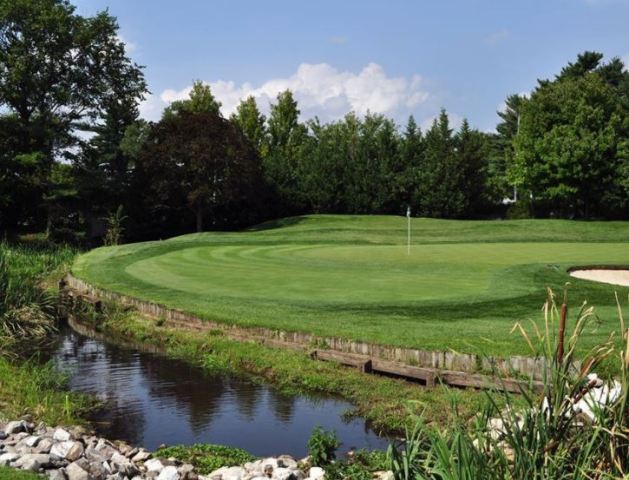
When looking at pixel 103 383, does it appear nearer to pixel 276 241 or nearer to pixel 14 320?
pixel 14 320

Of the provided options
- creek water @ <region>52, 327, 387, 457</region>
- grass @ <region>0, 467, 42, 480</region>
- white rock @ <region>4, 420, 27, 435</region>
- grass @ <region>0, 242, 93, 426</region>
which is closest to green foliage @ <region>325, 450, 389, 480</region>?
creek water @ <region>52, 327, 387, 457</region>

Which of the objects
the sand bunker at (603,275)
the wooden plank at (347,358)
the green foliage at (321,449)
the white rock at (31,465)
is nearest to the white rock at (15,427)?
the white rock at (31,465)

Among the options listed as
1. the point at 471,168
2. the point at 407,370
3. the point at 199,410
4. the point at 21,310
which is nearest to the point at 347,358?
the point at 407,370

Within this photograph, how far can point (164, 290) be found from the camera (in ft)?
64.5

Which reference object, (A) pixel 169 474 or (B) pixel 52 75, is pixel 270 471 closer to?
(A) pixel 169 474

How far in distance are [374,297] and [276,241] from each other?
1990 centimetres

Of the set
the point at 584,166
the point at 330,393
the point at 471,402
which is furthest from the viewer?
the point at 584,166

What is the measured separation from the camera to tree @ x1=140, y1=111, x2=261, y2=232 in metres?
41.1

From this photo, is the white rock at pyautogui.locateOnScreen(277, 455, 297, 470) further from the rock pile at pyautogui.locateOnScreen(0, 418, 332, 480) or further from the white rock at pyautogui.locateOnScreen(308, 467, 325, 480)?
the white rock at pyautogui.locateOnScreen(308, 467, 325, 480)

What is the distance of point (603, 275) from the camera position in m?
21.6

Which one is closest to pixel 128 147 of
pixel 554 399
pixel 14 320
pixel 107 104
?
pixel 107 104

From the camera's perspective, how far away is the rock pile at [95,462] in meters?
7.20

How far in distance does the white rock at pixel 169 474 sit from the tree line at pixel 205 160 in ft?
101

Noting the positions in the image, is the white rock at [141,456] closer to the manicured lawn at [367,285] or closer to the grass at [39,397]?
the grass at [39,397]
